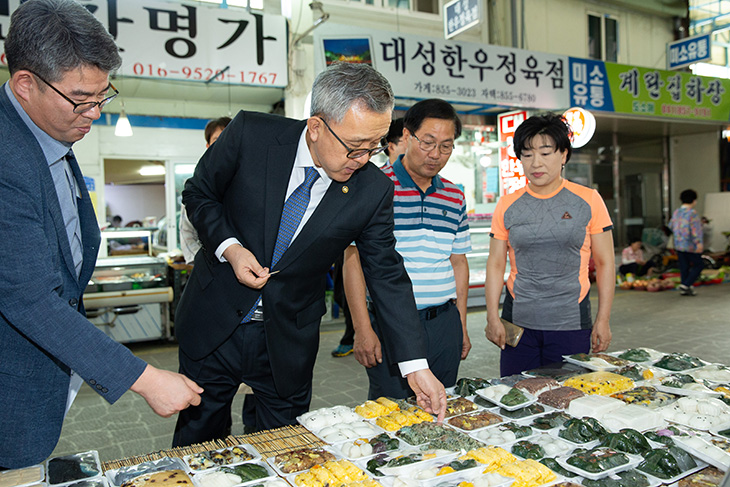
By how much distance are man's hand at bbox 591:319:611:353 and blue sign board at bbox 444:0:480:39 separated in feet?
17.8

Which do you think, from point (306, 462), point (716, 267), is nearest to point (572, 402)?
point (306, 462)

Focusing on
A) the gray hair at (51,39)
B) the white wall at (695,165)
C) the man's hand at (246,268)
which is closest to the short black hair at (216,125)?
the man's hand at (246,268)

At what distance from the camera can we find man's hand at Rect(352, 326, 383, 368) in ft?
7.84

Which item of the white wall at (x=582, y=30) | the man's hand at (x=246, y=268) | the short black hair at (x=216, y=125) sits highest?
the white wall at (x=582, y=30)

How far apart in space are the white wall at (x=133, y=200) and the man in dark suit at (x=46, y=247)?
16.3 m

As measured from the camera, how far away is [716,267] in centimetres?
1154

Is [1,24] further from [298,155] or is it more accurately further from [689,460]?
[689,460]

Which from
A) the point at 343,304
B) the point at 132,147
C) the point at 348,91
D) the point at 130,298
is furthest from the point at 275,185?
the point at 132,147

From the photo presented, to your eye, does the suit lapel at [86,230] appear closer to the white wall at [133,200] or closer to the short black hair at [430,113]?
the short black hair at [430,113]

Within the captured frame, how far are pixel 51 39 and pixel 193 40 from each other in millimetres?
4888

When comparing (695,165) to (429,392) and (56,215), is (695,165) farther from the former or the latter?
(56,215)

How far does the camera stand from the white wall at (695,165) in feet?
42.2

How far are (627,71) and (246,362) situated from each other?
9.27 metres

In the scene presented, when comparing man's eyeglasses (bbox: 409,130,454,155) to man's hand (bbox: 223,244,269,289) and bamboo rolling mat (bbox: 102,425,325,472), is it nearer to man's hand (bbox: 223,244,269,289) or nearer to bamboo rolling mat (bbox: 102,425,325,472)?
man's hand (bbox: 223,244,269,289)
